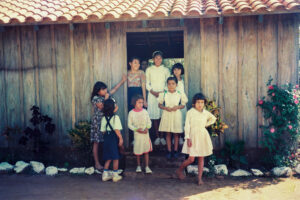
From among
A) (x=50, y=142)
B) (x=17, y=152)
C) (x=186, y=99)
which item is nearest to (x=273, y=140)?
(x=186, y=99)

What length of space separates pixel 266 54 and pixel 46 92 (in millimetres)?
4907

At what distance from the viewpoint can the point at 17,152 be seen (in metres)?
6.75

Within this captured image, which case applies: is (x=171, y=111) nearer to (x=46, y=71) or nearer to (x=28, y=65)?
(x=46, y=71)

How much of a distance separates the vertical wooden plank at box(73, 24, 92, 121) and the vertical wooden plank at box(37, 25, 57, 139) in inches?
22.1

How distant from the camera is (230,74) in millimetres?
6160

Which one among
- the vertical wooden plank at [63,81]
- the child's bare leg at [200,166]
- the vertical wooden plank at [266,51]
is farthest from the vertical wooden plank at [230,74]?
the vertical wooden plank at [63,81]

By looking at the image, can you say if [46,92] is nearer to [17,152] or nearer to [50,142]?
[50,142]

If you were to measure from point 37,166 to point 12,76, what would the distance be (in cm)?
220

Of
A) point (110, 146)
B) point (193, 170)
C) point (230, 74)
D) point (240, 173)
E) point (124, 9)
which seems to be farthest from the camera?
point (230, 74)

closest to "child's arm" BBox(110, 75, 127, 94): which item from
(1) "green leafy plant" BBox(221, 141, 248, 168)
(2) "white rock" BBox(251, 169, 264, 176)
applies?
(1) "green leafy plant" BBox(221, 141, 248, 168)

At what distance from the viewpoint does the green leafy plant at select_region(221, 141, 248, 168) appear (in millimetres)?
5906

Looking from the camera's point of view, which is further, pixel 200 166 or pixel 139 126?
pixel 139 126

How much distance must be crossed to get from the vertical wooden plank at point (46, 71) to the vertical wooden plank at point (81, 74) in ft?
1.84

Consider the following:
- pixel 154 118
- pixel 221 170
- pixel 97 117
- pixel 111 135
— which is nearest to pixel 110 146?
pixel 111 135
